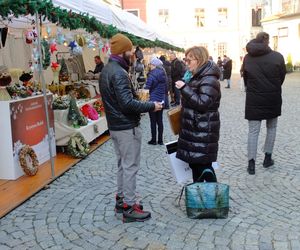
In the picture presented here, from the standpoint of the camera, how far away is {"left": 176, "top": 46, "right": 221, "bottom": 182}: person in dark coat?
12.7 feet

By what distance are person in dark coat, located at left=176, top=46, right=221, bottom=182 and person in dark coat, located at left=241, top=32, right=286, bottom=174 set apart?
1647 mm

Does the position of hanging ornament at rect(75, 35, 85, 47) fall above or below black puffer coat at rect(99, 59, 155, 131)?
above

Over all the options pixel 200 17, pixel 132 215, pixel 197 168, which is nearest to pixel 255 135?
pixel 197 168

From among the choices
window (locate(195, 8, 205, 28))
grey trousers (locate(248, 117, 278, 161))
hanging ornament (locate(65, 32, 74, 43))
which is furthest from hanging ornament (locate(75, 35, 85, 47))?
window (locate(195, 8, 205, 28))

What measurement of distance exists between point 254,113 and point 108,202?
223 centimetres

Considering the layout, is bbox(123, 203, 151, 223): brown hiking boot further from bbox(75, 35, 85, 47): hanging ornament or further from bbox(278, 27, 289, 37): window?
bbox(278, 27, 289, 37): window

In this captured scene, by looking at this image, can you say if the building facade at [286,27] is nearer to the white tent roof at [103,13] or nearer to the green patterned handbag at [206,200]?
the white tent roof at [103,13]

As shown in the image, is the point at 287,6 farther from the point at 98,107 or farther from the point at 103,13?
the point at 103,13

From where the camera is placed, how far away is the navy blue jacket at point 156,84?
7.60 m

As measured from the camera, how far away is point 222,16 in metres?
40.1

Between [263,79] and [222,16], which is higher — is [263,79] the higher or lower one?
the lower one

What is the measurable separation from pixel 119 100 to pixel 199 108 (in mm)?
736

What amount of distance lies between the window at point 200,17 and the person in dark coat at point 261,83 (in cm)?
3568

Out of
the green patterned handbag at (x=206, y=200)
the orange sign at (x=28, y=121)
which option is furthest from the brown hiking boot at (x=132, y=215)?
the orange sign at (x=28, y=121)
